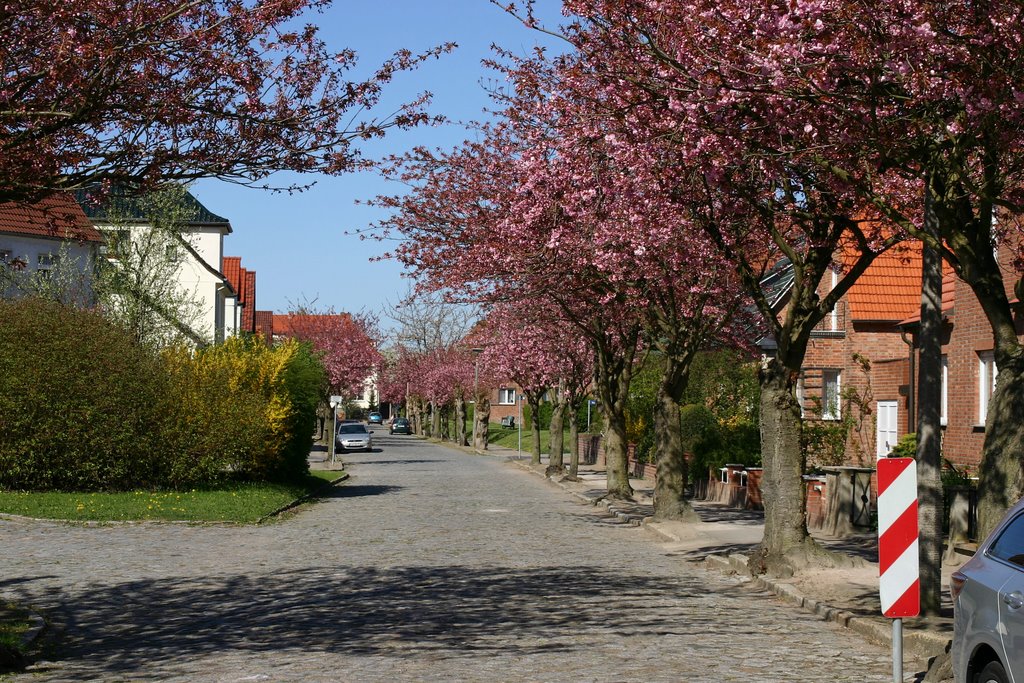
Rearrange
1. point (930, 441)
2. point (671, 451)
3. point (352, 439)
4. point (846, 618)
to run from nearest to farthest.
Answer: point (930, 441) → point (846, 618) → point (671, 451) → point (352, 439)

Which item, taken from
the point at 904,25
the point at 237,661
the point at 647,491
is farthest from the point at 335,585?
the point at 647,491

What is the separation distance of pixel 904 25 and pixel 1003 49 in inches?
32.0

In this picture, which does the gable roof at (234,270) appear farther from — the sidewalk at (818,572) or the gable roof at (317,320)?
the sidewalk at (818,572)

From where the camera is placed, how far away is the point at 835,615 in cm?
1208

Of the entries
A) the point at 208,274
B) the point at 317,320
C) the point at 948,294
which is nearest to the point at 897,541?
the point at 948,294

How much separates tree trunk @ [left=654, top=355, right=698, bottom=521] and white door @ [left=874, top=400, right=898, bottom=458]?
831 centimetres

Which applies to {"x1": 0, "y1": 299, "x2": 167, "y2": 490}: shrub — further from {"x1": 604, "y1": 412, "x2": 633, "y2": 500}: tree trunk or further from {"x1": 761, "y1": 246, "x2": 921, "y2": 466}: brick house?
{"x1": 761, "y1": 246, "x2": 921, "y2": 466}: brick house

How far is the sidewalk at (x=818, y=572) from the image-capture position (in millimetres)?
10602

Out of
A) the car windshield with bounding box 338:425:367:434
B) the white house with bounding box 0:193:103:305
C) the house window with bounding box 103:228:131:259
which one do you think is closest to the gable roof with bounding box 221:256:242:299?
the car windshield with bounding box 338:425:367:434

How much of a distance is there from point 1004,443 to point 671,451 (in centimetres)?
1198

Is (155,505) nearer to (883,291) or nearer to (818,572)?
(818,572)

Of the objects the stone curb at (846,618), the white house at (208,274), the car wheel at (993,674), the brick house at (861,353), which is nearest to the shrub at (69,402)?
the stone curb at (846,618)

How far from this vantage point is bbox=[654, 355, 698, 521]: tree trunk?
22.9 m

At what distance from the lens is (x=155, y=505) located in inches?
948
